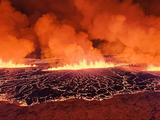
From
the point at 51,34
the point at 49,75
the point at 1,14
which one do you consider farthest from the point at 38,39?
the point at 49,75

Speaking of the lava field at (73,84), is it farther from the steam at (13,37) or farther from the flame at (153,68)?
the steam at (13,37)

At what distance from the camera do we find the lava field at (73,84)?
12.8m

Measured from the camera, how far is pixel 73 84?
551 inches

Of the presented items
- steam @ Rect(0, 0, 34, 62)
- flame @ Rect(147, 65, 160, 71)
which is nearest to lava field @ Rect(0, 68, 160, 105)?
flame @ Rect(147, 65, 160, 71)

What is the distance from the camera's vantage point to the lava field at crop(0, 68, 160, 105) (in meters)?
12.8

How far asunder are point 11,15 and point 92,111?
20.8 metres

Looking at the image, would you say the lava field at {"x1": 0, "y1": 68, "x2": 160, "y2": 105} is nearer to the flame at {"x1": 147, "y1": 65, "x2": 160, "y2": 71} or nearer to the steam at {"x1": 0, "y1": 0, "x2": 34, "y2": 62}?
the flame at {"x1": 147, "y1": 65, "x2": 160, "y2": 71}

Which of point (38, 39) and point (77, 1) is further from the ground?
point (77, 1)

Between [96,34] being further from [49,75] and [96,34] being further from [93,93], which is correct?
Answer: [93,93]

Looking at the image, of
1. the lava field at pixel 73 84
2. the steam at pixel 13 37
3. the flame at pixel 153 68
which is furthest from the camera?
the steam at pixel 13 37

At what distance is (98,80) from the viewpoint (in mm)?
14633

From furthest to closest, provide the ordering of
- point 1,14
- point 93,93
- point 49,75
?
1. point 1,14
2. point 49,75
3. point 93,93

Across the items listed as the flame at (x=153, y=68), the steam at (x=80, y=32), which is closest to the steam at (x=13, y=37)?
the steam at (x=80, y=32)

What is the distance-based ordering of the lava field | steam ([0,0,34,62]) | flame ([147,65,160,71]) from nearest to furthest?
the lava field, flame ([147,65,160,71]), steam ([0,0,34,62])
